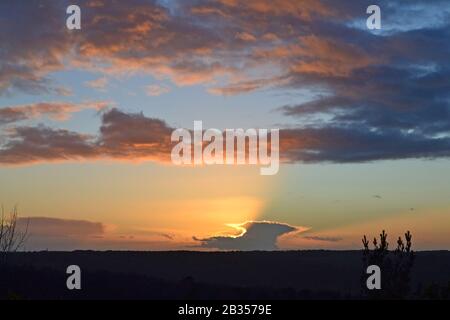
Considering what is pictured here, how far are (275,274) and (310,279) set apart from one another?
429 cm
